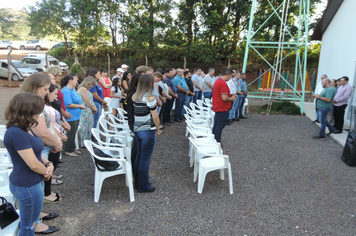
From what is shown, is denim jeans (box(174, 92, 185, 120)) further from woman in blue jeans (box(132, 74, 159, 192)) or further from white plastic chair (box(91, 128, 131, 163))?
woman in blue jeans (box(132, 74, 159, 192))

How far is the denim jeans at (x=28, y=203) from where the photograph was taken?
194 centimetres

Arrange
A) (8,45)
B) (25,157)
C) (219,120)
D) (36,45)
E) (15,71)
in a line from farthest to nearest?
(8,45)
(36,45)
(15,71)
(219,120)
(25,157)

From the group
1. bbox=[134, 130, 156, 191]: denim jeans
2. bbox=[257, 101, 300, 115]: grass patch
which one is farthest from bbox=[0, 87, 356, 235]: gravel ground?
bbox=[257, 101, 300, 115]: grass patch

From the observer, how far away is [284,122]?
27.6 feet

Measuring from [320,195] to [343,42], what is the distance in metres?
8.37

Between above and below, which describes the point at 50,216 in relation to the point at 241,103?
below

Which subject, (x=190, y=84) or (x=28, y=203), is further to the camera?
(x=190, y=84)

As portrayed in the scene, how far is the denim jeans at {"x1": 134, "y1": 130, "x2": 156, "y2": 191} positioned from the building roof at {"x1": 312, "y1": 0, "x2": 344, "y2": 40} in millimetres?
11093

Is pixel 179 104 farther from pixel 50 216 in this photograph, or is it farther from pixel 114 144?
pixel 50 216

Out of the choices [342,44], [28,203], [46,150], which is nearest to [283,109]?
[342,44]

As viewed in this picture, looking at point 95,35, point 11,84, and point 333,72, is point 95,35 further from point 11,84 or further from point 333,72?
point 333,72

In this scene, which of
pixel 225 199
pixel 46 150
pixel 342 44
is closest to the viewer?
pixel 46 150

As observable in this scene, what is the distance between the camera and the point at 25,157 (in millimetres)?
1825

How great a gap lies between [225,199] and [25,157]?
2.60 meters
